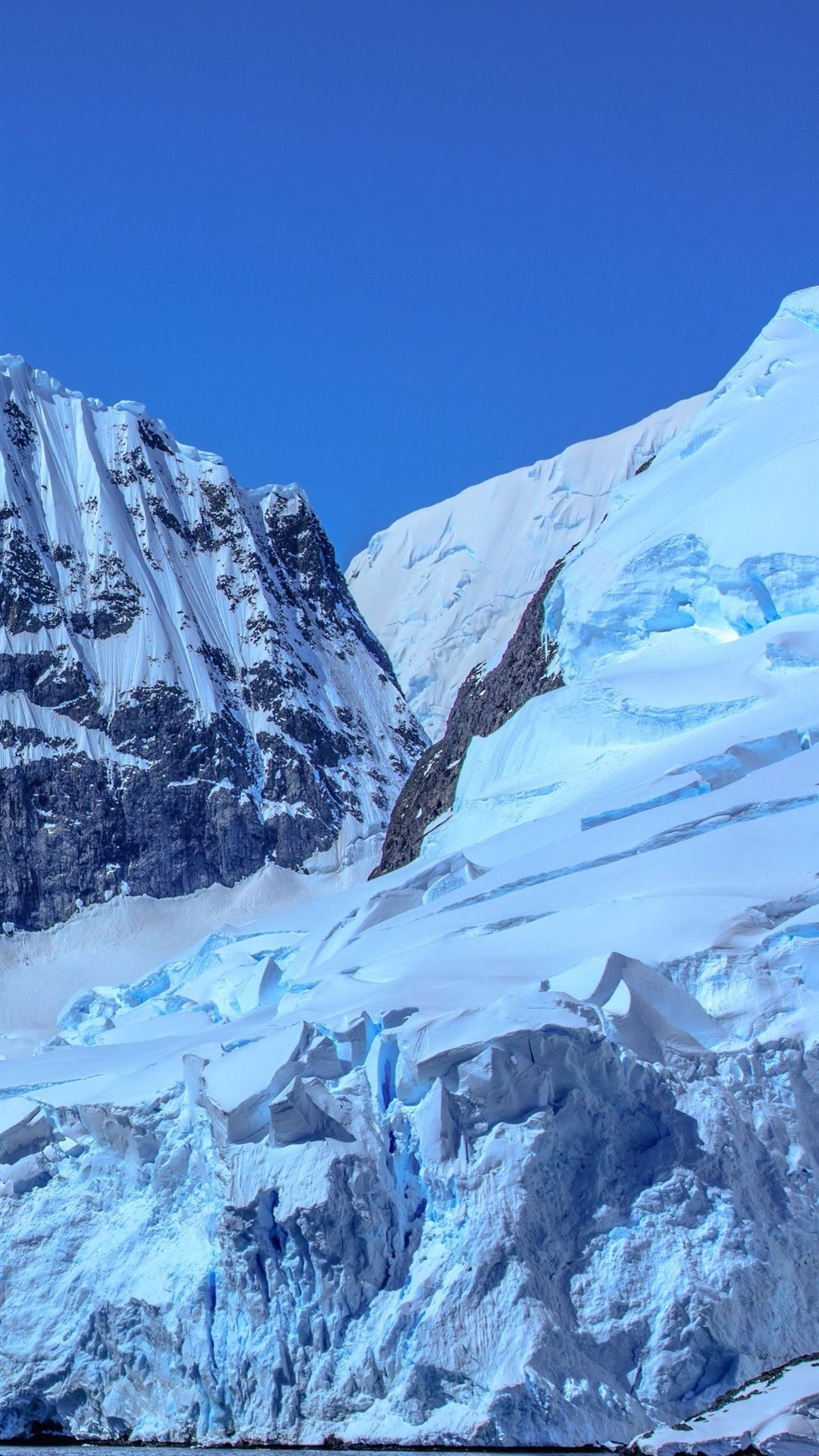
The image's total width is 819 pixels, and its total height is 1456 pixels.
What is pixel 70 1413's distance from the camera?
1908 cm

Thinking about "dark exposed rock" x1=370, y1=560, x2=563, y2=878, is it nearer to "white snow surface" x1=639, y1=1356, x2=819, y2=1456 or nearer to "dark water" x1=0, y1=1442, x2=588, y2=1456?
"dark water" x1=0, y1=1442, x2=588, y2=1456

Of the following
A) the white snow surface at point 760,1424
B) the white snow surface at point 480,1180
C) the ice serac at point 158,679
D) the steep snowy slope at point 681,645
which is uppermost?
the ice serac at point 158,679

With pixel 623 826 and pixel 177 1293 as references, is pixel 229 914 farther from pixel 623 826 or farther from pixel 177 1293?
pixel 177 1293

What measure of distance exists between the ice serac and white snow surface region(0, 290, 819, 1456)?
155ft

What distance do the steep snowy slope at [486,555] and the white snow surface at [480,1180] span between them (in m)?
67.7

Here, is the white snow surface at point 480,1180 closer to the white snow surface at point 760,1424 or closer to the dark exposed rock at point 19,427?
the white snow surface at point 760,1424

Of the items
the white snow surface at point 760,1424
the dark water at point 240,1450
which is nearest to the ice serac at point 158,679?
the dark water at point 240,1450

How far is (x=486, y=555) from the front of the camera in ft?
315

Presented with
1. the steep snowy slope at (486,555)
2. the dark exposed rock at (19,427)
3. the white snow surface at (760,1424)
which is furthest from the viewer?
the steep snowy slope at (486,555)

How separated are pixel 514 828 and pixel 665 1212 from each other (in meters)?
12.1

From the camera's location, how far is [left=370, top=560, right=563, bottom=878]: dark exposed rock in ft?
119

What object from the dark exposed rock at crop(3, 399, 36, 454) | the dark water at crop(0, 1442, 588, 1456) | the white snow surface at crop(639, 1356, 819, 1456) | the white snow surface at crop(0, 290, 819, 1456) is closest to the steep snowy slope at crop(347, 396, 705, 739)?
the dark exposed rock at crop(3, 399, 36, 454)

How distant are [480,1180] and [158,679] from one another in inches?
2310

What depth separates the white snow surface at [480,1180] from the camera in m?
16.9
